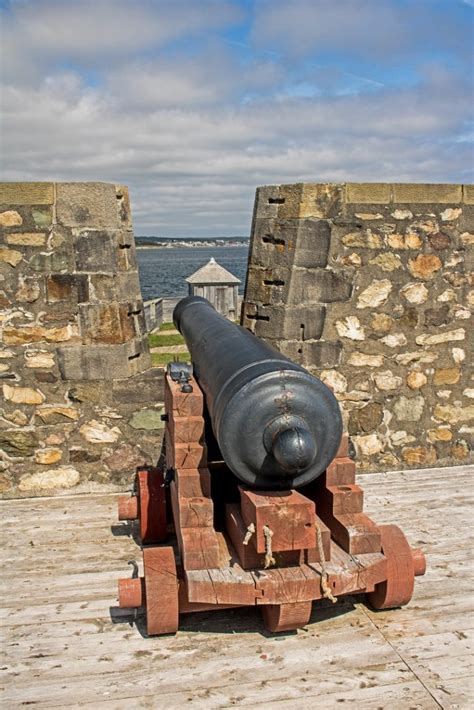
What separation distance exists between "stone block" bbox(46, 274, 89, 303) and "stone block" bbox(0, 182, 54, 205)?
521 millimetres

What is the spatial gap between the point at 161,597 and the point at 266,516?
25.6 inches

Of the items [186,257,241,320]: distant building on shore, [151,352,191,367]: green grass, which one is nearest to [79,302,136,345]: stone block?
[151,352,191,367]: green grass

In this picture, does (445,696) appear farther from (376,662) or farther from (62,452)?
(62,452)

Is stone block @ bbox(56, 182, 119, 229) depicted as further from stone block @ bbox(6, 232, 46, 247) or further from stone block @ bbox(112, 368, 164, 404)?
stone block @ bbox(112, 368, 164, 404)

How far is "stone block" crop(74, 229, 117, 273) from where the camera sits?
16.0 ft

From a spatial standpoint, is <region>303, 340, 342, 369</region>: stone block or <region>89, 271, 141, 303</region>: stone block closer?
<region>89, 271, 141, 303</region>: stone block

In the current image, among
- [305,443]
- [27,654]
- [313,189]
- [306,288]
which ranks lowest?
[27,654]

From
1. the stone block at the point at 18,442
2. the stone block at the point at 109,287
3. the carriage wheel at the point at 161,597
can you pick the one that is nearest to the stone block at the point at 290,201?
the stone block at the point at 109,287

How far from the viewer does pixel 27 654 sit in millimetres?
3074

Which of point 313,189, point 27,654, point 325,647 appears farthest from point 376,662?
point 313,189

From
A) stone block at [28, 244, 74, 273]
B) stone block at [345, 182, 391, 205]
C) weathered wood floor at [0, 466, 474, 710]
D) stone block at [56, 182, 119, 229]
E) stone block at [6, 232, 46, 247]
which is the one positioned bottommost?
weathered wood floor at [0, 466, 474, 710]

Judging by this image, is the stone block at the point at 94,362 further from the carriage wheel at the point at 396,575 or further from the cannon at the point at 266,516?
the carriage wheel at the point at 396,575

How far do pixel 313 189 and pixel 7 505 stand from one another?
3170 mm

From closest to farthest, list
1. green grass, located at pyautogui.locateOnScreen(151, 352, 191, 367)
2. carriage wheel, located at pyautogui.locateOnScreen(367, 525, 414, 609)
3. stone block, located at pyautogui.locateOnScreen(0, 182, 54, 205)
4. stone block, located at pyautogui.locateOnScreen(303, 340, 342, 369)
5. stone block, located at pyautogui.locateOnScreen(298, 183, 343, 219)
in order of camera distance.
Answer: carriage wheel, located at pyautogui.locateOnScreen(367, 525, 414, 609) < stone block, located at pyautogui.locateOnScreen(0, 182, 54, 205) < stone block, located at pyautogui.locateOnScreen(298, 183, 343, 219) < stone block, located at pyautogui.locateOnScreen(303, 340, 342, 369) < green grass, located at pyautogui.locateOnScreen(151, 352, 191, 367)
